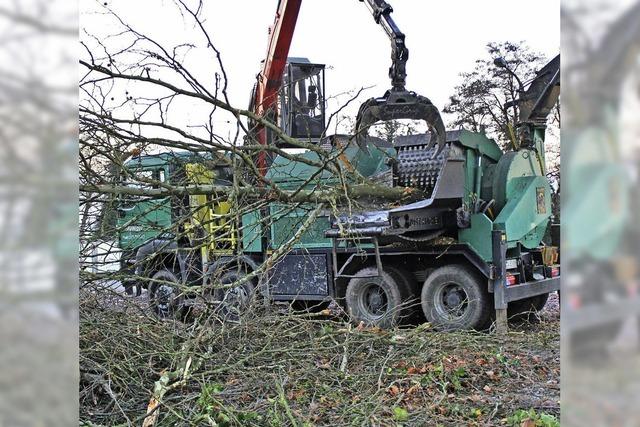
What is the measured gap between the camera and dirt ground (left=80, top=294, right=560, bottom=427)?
3691 millimetres

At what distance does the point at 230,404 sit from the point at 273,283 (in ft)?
14.7

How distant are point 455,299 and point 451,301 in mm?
53

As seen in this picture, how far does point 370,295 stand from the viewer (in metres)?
7.85

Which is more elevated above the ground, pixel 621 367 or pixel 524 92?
pixel 524 92

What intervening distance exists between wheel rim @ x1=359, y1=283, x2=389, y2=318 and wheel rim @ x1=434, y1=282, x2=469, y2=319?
25.8 inches

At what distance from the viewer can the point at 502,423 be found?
151 inches

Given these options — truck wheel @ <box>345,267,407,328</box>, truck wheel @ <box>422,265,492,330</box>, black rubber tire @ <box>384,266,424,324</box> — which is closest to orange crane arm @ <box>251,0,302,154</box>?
truck wheel @ <box>345,267,407,328</box>

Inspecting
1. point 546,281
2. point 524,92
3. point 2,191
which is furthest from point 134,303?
point 524,92

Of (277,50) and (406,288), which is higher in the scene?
(277,50)

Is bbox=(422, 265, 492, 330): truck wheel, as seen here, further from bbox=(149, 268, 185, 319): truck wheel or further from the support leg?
bbox=(149, 268, 185, 319): truck wheel

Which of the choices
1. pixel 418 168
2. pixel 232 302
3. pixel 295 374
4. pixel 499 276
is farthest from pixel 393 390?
pixel 418 168

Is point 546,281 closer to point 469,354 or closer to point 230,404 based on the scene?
point 469,354

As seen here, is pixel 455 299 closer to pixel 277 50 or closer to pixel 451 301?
pixel 451 301

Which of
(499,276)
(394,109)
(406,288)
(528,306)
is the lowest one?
(528,306)
